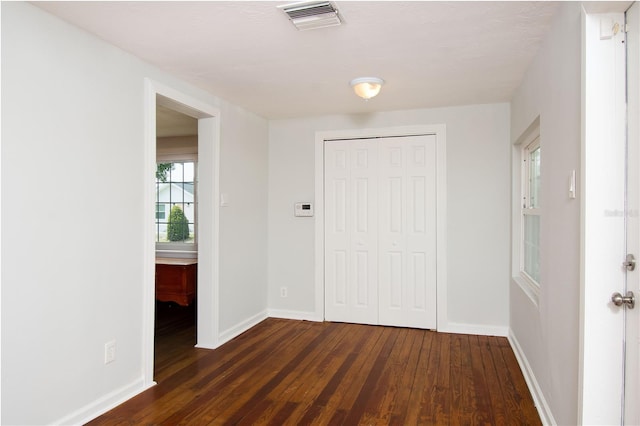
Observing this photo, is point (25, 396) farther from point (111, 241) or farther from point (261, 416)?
point (261, 416)

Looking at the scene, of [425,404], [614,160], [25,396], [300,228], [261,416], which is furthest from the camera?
[300,228]

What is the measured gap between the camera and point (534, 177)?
343cm

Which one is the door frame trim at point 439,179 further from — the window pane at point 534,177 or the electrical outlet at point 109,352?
the electrical outlet at point 109,352

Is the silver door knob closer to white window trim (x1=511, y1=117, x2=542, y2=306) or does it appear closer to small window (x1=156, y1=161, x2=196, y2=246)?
white window trim (x1=511, y1=117, x2=542, y2=306)

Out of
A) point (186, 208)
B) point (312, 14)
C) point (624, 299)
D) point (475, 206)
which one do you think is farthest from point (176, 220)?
point (624, 299)

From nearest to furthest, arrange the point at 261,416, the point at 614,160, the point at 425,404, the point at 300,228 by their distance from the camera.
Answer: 1. the point at 614,160
2. the point at 261,416
3. the point at 425,404
4. the point at 300,228

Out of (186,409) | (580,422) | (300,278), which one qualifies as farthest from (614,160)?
(300,278)

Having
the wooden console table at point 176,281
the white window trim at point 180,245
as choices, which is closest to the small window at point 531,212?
the wooden console table at point 176,281

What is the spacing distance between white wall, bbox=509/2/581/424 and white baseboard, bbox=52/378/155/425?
2556 mm

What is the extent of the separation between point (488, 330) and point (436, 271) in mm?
752

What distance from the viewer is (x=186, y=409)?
8.38ft

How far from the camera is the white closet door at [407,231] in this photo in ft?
14.0

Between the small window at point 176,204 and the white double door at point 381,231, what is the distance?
208 centimetres

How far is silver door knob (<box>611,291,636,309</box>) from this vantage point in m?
1.58
